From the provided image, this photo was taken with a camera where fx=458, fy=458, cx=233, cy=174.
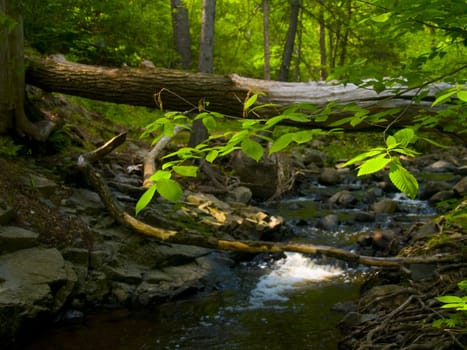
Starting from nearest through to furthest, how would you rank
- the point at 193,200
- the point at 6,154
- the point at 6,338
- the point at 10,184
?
1. the point at 6,338
2. the point at 10,184
3. the point at 6,154
4. the point at 193,200

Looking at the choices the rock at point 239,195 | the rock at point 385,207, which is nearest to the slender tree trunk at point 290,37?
the rock at point 239,195

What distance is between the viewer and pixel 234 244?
15.2ft

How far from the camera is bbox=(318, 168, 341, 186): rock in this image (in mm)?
13938

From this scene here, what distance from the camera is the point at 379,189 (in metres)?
13.1

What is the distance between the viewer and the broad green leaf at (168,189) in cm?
180

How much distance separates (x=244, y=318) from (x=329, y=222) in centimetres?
438

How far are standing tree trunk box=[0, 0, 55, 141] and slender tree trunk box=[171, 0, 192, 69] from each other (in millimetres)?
12537

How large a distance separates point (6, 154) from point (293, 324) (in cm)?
484

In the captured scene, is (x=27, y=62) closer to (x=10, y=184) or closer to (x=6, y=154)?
(x=6, y=154)

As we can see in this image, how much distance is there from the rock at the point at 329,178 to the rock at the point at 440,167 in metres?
3.57

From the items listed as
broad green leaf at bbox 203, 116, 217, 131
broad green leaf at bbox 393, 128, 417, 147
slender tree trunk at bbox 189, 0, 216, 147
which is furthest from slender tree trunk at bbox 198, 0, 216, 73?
broad green leaf at bbox 393, 128, 417, 147

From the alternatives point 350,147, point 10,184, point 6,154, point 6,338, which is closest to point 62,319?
point 6,338

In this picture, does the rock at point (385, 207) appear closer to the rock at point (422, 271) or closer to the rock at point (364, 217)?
the rock at point (364, 217)

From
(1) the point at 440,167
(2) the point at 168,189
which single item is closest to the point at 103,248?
(2) the point at 168,189
